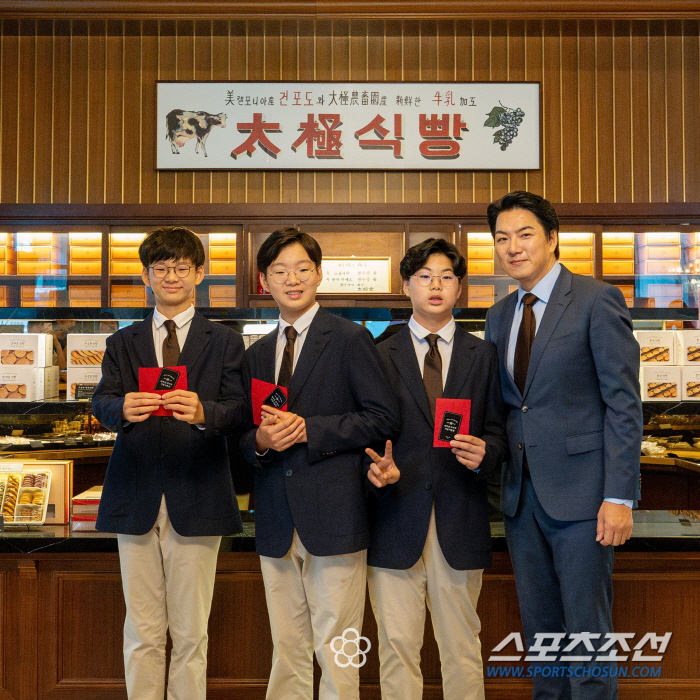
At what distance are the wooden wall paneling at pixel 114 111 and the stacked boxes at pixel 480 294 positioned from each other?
105 inches

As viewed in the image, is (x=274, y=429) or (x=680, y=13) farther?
(x=680, y=13)

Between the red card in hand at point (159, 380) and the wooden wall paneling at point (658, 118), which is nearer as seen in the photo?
the red card in hand at point (159, 380)

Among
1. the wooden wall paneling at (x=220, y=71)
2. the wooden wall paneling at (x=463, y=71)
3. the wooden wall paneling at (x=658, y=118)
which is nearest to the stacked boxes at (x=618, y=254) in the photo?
the wooden wall paneling at (x=658, y=118)

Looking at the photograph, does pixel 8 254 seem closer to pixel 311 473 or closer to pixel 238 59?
pixel 238 59

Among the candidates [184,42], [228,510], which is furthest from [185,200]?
[228,510]

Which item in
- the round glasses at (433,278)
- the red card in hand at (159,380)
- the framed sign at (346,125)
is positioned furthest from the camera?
the framed sign at (346,125)

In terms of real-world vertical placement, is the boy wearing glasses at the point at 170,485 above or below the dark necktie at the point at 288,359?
below

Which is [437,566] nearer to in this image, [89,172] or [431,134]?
[431,134]

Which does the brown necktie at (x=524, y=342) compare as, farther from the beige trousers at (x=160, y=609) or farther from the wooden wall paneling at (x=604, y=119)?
the wooden wall paneling at (x=604, y=119)

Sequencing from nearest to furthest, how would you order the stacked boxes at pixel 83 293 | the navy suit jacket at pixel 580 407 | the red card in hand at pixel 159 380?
1. the navy suit jacket at pixel 580 407
2. the red card in hand at pixel 159 380
3. the stacked boxes at pixel 83 293

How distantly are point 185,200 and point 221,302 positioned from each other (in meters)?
0.84

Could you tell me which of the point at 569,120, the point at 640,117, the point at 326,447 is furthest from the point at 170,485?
the point at 640,117

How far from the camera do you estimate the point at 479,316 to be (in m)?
2.47

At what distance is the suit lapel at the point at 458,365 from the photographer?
1899mm
